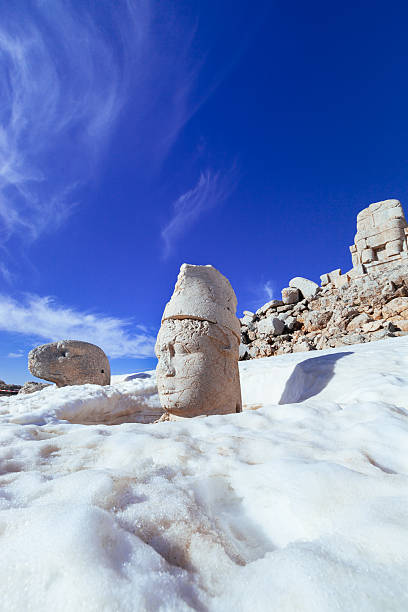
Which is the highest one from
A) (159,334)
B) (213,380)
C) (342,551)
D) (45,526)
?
(159,334)

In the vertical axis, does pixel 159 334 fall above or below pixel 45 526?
above

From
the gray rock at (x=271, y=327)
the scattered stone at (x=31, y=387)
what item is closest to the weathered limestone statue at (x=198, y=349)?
the gray rock at (x=271, y=327)

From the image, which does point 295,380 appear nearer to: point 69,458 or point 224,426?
point 224,426

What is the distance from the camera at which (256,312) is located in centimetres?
1410

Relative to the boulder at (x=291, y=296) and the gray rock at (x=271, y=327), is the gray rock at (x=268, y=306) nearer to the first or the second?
the boulder at (x=291, y=296)

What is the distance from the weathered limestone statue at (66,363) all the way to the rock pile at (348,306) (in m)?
5.74

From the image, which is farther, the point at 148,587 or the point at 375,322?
the point at 375,322

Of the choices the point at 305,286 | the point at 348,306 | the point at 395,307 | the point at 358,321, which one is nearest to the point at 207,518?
the point at 358,321

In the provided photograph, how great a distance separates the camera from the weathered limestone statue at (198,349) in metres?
4.05

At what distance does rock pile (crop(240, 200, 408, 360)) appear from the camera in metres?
9.42

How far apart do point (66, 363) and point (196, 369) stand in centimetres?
711

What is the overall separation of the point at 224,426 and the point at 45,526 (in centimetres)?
155

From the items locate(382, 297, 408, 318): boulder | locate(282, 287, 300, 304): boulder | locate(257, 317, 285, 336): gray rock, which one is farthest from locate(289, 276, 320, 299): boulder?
locate(382, 297, 408, 318): boulder

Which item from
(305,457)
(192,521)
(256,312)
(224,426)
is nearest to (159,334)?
(224,426)
